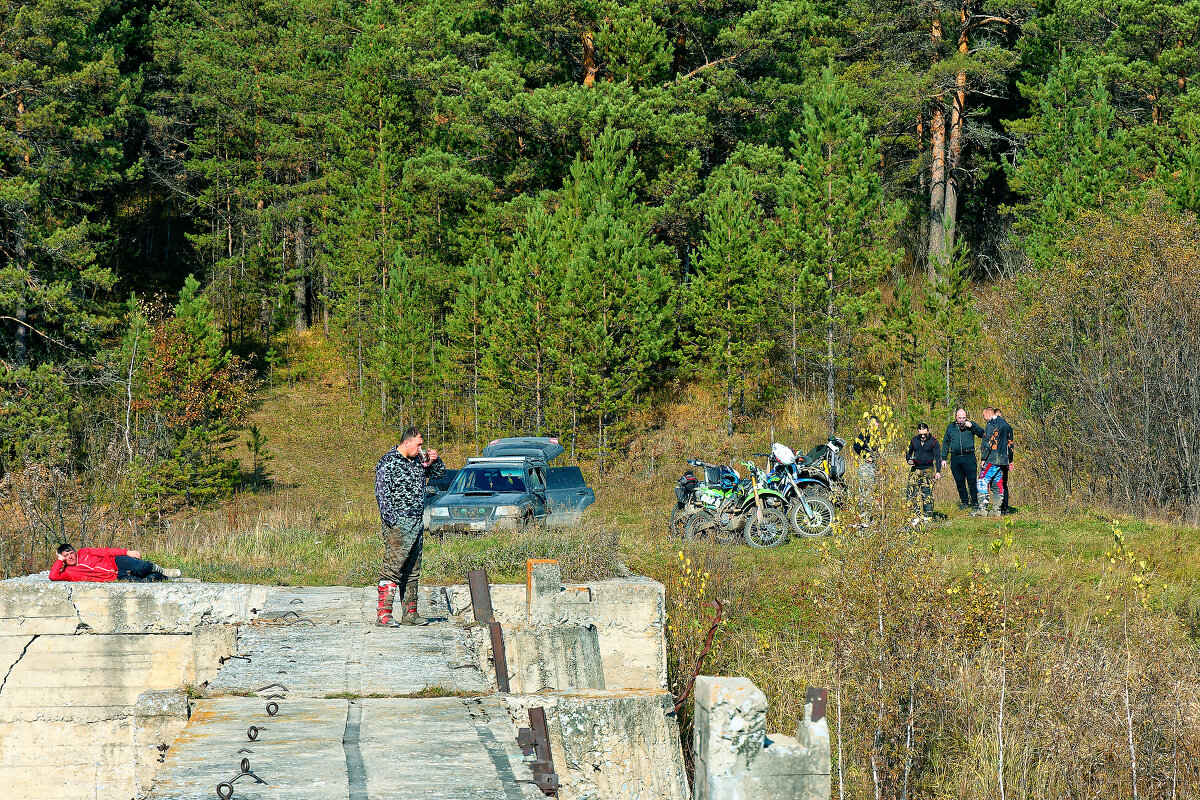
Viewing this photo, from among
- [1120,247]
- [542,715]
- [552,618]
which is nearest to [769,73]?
[1120,247]

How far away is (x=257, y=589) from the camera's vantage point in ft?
43.9

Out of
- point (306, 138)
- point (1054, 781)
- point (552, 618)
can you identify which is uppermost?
point (306, 138)

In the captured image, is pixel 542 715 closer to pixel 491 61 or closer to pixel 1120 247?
pixel 1120 247

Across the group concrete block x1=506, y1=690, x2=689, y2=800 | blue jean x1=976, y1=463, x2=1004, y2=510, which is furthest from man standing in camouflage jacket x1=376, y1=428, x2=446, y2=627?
blue jean x1=976, y1=463, x2=1004, y2=510

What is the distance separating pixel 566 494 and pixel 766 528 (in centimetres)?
433

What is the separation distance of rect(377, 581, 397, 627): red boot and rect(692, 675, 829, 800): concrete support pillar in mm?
5114

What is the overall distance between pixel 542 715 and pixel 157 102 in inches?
1723

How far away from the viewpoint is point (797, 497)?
59.0 feet

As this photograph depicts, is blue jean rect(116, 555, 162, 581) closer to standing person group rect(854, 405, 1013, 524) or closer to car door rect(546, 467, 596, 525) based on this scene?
car door rect(546, 467, 596, 525)

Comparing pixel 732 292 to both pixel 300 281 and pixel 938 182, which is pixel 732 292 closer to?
pixel 938 182

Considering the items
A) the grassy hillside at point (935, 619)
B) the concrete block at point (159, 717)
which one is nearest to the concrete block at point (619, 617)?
the grassy hillside at point (935, 619)

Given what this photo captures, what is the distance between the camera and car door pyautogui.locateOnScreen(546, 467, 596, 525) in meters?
20.0

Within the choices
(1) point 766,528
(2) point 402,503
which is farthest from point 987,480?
(2) point 402,503

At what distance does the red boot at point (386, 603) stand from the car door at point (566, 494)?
8.33 m
